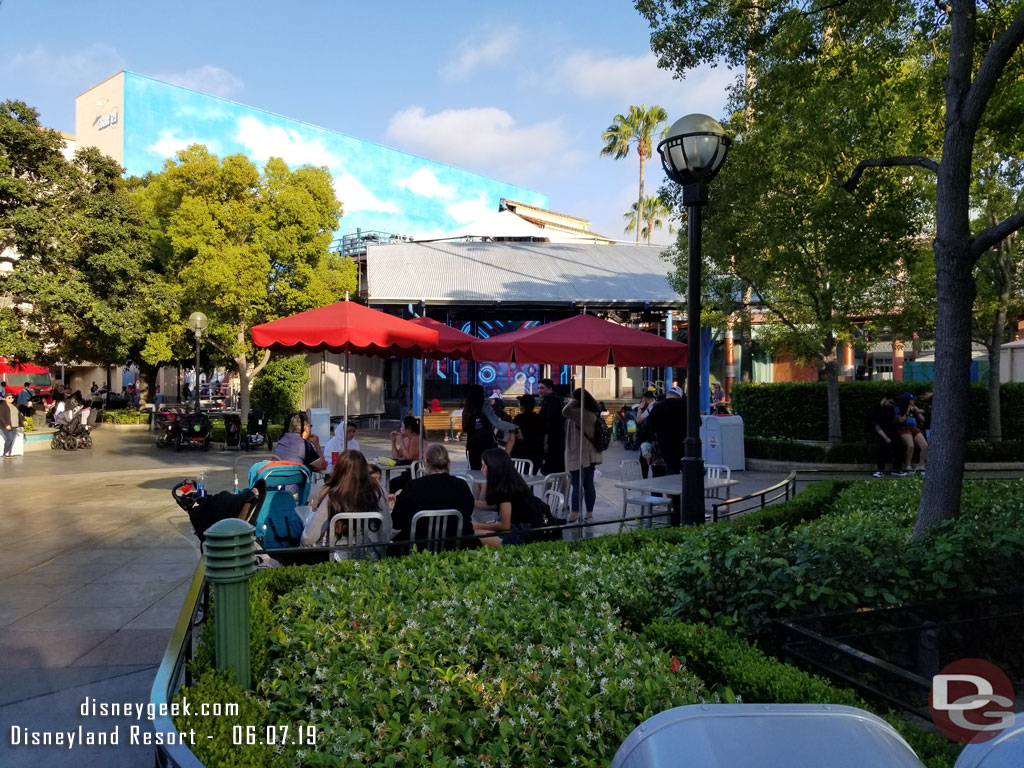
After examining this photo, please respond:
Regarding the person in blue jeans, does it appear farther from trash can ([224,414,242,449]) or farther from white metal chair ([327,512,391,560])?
trash can ([224,414,242,449])

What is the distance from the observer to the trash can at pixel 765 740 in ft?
4.75

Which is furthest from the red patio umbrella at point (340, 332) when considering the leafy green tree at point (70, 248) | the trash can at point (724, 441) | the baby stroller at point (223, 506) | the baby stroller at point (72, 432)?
the leafy green tree at point (70, 248)

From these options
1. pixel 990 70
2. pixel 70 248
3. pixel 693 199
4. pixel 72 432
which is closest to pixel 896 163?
pixel 990 70

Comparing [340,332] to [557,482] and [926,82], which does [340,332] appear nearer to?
[557,482]

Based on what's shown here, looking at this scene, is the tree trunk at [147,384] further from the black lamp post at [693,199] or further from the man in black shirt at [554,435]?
the black lamp post at [693,199]

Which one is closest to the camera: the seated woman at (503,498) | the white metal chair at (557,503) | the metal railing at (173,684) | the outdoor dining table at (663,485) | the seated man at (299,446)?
the metal railing at (173,684)

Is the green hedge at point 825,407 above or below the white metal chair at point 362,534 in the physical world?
above

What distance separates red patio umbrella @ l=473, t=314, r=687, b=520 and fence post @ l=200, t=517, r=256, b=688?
4740 millimetres

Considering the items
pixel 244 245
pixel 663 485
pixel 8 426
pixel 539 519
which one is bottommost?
pixel 539 519

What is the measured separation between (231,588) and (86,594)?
13.3 ft

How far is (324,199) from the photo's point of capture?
22.6 m

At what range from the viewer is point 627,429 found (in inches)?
765

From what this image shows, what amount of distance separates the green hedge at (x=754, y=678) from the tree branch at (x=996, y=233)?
147 inches

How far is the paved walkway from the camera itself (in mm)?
3938
